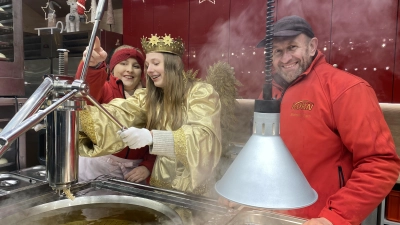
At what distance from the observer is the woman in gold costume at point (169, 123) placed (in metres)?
1.43

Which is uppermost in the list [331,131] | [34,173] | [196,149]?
[331,131]

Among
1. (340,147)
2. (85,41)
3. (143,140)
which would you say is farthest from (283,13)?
(85,41)

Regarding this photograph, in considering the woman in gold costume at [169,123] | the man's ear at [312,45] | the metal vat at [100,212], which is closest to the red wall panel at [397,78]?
the man's ear at [312,45]

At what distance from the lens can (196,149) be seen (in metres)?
1.48

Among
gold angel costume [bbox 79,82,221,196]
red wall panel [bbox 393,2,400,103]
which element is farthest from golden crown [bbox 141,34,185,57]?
red wall panel [bbox 393,2,400,103]

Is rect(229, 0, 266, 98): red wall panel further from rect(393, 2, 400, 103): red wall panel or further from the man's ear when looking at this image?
the man's ear

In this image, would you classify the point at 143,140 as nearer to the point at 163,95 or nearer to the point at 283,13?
the point at 163,95

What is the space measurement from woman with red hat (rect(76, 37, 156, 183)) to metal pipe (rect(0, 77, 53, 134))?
31.1 inches

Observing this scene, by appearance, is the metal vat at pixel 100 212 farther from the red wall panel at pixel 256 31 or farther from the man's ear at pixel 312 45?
the red wall panel at pixel 256 31

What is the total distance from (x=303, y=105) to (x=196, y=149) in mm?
542

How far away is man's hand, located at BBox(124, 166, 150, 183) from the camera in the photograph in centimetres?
191

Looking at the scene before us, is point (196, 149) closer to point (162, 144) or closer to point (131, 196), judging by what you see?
point (162, 144)

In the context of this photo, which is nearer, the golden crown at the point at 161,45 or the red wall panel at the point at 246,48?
the golden crown at the point at 161,45

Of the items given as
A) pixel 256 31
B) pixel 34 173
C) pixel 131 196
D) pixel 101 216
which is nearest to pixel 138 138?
pixel 131 196
